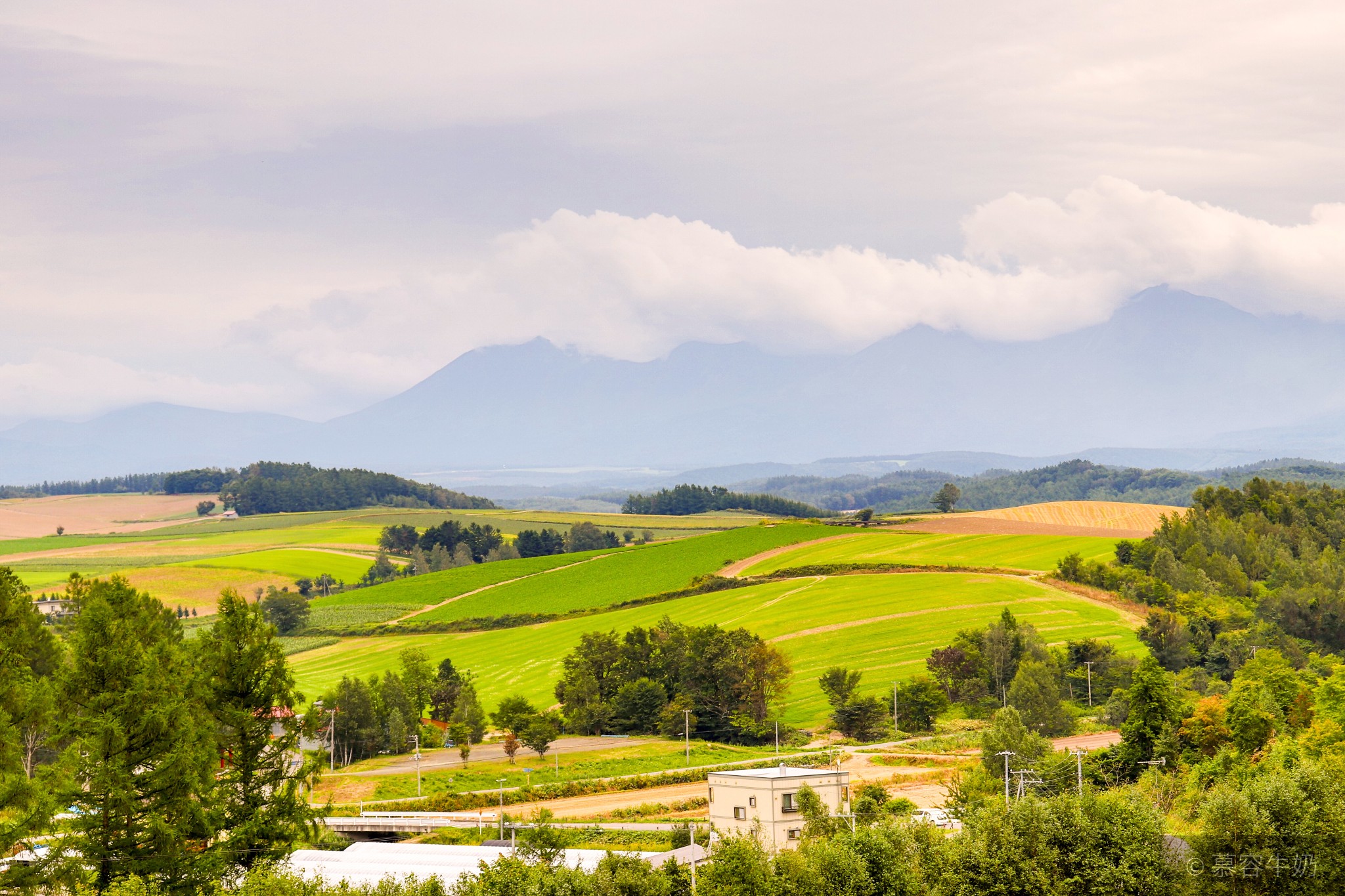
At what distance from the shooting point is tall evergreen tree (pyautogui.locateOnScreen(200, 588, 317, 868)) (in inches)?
2057

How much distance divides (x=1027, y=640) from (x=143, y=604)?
A: 210 ft

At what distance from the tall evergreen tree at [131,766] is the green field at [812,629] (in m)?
57.8

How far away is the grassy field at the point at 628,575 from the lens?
149 m

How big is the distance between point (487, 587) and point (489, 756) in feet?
240

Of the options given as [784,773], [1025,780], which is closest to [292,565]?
[784,773]

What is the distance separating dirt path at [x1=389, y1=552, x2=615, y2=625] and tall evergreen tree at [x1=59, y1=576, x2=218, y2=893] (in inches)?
3737

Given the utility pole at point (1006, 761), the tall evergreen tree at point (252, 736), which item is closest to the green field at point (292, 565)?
the utility pole at point (1006, 761)

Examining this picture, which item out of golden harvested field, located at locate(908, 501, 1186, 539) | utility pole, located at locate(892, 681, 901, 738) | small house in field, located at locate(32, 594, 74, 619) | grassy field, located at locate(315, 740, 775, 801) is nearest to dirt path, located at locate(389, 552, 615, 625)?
small house in field, located at locate(32, 594, 74, 619)

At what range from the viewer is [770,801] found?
2372 inches

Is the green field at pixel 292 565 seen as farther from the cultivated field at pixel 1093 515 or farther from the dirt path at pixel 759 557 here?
the cultivated field at pixel 1093 515

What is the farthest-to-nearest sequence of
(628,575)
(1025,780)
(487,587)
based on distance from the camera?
1. (487,587)
2. (628,575)
3. (1025,780)

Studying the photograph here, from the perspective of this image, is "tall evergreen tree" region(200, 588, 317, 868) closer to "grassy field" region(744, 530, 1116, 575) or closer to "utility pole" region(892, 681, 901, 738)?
"utility pole" region(892, 681, 901, 738)

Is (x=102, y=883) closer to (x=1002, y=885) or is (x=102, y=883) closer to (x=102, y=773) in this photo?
(x=102, y=773)

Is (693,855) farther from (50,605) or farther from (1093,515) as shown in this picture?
(1093,515)
